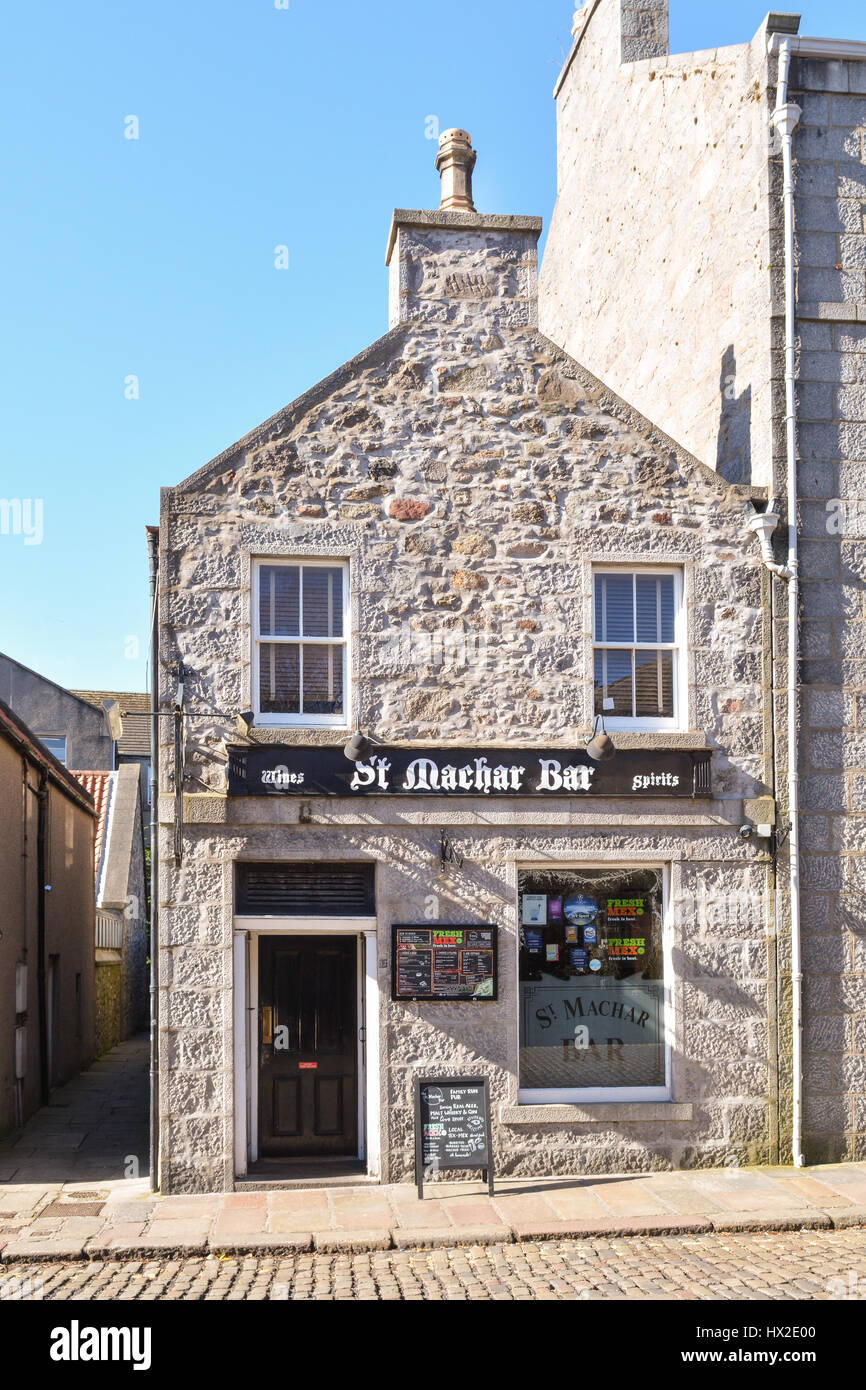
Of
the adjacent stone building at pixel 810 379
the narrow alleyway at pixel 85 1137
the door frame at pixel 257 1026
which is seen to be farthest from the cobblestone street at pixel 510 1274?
the narrow alleyway at pixel 85 1137

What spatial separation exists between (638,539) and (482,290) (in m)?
2.78

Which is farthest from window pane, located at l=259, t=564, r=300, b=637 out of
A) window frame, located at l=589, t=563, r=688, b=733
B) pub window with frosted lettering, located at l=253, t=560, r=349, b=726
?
window frame, located at l=589, t=563, r=688, b=733

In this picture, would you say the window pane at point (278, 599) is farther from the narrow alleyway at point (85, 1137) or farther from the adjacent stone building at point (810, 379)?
the narrow alleyway at point (85, 1137)

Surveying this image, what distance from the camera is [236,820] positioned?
10.9 m

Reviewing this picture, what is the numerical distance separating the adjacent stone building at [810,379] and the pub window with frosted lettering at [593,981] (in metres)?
1.25

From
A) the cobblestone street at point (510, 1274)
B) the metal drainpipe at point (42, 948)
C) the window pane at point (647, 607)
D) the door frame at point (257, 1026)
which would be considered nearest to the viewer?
→ the cobblestone street at point (510, 1274)

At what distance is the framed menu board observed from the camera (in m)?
11.0

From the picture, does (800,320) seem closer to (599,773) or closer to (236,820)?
(599,773)

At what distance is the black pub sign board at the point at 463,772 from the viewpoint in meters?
10.9

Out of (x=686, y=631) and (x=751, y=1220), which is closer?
(x=751, y=1220)

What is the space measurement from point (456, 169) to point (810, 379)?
4110mm

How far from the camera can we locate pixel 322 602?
11.5 meters

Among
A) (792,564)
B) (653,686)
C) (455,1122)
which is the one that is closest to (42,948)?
(455,1122)

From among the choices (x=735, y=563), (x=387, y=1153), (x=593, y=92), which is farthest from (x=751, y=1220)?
(x=593, y=92)
